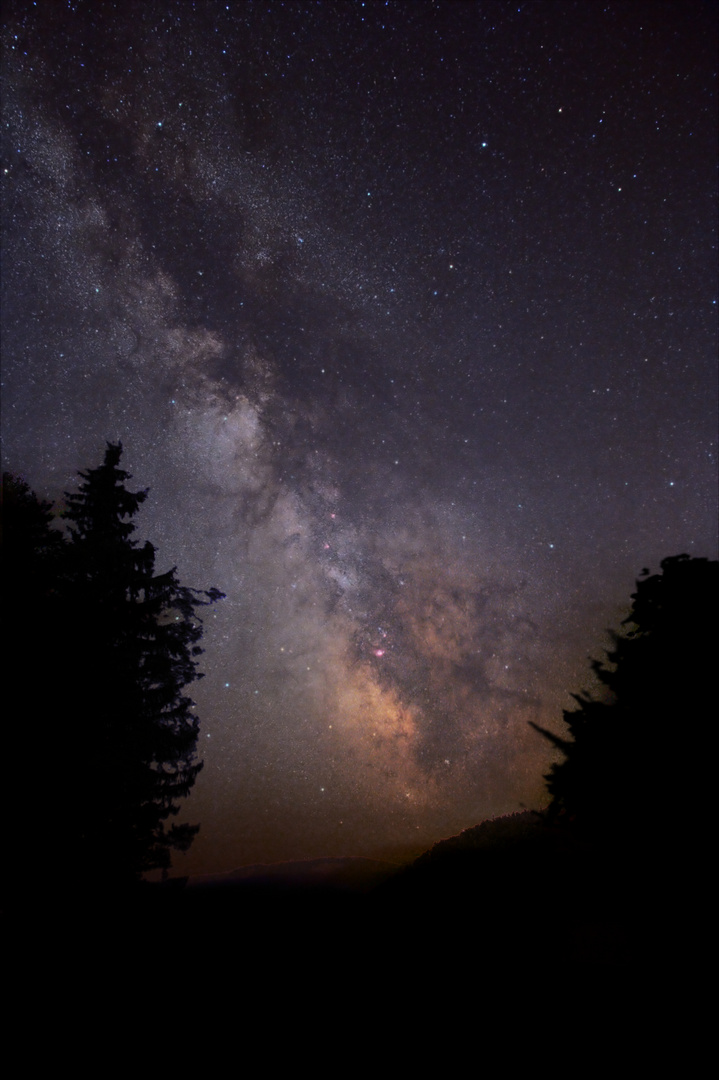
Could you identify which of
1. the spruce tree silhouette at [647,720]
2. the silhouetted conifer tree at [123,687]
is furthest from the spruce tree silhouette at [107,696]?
the spruce tree silhouette at [647,720]

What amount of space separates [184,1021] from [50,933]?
3097 millimetres

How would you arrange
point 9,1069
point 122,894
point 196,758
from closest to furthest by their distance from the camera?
point 9,1069 → point 122,894 → point 196,758

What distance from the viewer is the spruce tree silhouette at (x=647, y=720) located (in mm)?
6309

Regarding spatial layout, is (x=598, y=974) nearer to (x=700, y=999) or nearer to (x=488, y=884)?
(x=700, y=999)

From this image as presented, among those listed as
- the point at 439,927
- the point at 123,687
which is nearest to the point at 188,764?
the point at 123,687

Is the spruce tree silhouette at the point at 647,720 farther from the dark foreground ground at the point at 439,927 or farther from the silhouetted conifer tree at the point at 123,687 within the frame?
the silhouetted conifer tree at the point at 123,687

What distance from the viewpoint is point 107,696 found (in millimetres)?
9742

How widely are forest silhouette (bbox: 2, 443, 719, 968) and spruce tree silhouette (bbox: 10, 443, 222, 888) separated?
0.13 feet

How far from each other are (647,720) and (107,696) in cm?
1083

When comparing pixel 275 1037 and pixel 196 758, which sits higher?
pixel 196 758

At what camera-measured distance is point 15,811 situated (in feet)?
26.7

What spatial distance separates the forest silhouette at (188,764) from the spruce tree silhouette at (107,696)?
0.04 m

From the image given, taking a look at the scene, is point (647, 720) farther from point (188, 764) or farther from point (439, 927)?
point (188, 764)

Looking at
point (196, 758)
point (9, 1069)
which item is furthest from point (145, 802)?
point (9, 1069)
